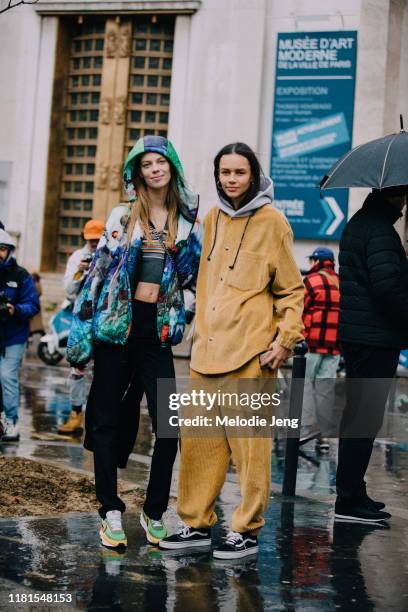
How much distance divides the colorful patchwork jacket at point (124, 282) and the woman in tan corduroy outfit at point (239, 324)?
10 centimetres

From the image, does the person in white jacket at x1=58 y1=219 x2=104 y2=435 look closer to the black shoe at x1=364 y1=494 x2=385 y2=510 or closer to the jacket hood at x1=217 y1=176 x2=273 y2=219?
the black shoe at x1=364 y1=494 x2=385 y2=510

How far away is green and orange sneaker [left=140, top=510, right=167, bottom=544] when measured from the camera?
18.7ft

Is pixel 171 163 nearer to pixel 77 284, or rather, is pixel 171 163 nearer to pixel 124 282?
pixel 124 282

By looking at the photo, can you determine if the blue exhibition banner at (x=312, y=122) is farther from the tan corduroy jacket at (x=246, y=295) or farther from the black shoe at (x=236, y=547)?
the black shoe at (x=236, y=547)

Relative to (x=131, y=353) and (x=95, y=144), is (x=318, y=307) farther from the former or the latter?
(x=95, y=144)

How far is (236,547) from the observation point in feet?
17.9

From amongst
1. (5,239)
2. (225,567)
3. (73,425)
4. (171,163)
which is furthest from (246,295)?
(73,425)

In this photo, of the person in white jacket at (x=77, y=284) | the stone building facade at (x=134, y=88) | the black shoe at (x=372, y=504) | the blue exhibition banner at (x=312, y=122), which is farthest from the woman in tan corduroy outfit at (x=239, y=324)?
the stone building facade at (x=134, y=88)

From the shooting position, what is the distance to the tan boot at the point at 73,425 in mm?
10172

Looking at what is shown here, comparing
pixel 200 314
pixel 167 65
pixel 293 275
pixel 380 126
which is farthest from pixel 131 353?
pixel 167 65

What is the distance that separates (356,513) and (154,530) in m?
1.43

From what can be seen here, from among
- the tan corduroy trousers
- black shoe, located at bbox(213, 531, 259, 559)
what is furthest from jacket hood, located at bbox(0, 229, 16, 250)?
black shoe, located at bbox(213, 531, 259, 559)

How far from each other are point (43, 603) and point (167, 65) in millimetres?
19550

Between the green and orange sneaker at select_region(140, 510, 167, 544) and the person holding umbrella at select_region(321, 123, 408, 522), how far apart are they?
132cm
